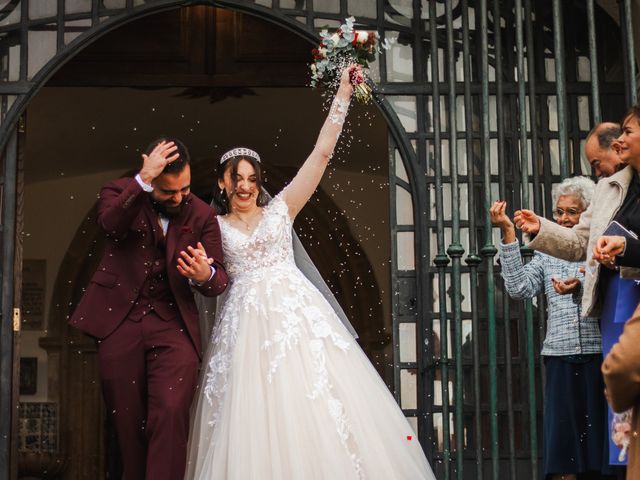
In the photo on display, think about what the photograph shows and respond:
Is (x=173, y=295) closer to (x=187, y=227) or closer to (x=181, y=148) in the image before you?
(x=187, y=227)

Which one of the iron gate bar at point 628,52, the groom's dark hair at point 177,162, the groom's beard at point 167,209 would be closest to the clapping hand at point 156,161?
the groom's dark hair at point 177,162

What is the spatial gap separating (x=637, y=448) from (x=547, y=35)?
4724mm

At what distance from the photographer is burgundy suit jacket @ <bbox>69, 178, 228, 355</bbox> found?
5320 millimetres

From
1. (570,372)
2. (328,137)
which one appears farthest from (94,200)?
(570,372)

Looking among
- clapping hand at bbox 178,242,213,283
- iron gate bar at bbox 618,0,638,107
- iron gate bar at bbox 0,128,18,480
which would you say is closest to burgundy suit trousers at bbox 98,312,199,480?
clapping hand at bbox 178,242,213,283

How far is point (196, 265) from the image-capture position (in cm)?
523

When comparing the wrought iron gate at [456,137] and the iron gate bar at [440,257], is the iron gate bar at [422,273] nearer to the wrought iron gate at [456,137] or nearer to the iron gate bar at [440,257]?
the wrought iron gate at [456,137]

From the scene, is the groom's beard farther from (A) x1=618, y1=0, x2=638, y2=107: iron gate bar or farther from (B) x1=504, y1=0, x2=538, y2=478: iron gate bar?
(A) x1=618, y1=0, x2=638, y2=107: iron gate bar

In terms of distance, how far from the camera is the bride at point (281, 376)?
5246 millimetres

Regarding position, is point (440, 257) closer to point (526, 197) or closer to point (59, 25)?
point (526, 197)

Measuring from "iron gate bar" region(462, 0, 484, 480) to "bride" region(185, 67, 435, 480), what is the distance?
98 cm

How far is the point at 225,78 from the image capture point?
32.3 feet

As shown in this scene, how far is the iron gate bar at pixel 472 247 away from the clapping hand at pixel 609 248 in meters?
2.27

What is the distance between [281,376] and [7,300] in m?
2.22
